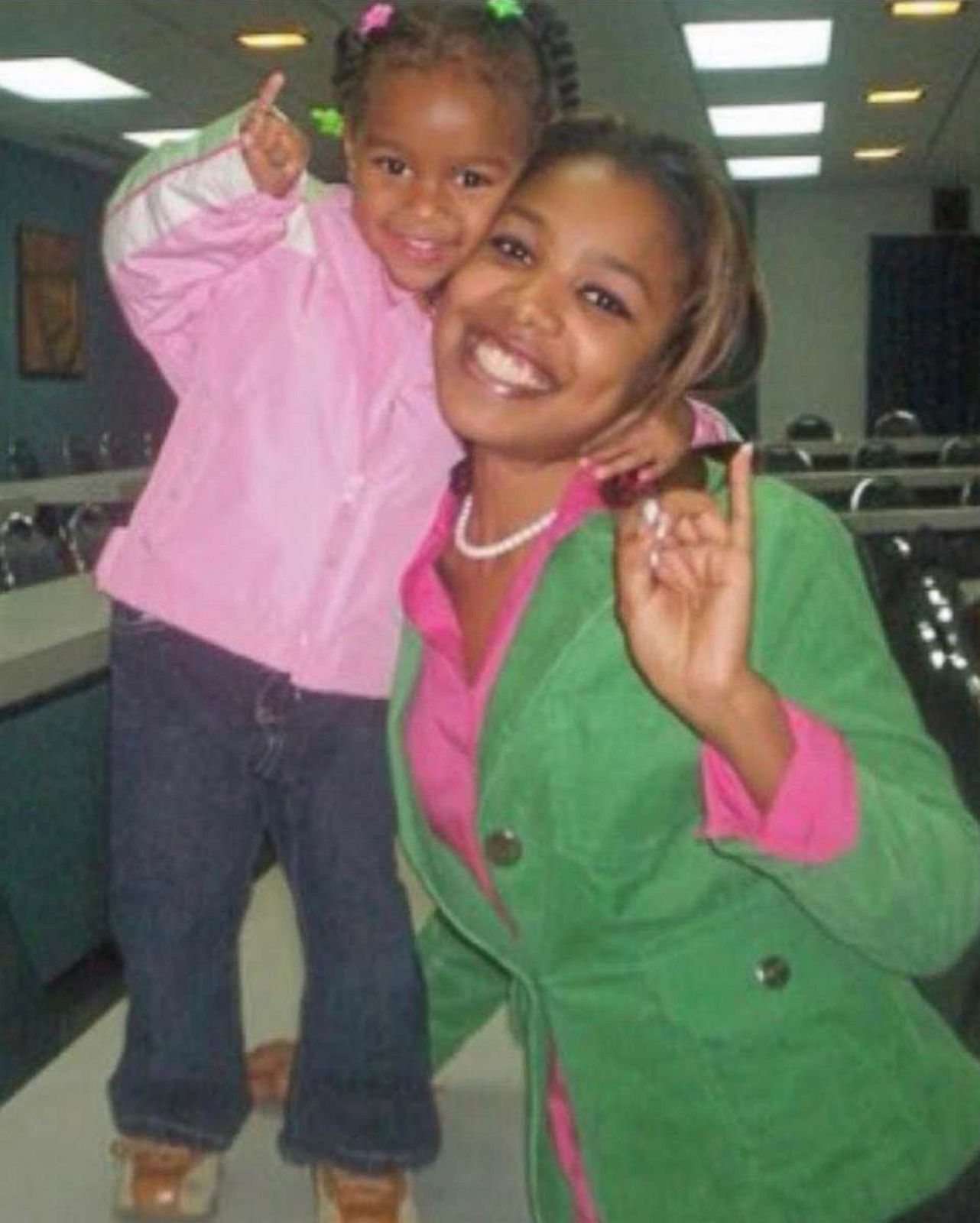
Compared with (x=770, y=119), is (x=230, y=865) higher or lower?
lower

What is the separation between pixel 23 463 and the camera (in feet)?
38.8

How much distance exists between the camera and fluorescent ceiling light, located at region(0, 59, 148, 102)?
A: 9.91 metres

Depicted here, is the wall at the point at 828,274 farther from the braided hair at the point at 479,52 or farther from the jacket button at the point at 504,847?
the jacket button at the point at 504,847

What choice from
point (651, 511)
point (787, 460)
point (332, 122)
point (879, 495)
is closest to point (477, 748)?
point (651, 511)

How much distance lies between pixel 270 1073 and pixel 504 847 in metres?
0.42

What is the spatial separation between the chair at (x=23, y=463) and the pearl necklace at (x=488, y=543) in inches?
411

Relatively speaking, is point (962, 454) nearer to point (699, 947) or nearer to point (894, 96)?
point (894, 96)

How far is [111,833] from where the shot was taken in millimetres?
1403

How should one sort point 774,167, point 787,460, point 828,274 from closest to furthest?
1. point 787,460
2. point 774,167
3. point 828,274

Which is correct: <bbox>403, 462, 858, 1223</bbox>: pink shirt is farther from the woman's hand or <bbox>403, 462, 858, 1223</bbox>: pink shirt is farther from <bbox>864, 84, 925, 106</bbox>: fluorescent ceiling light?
<bbox>864, 84, 925, 106</bbox>: fluorescent ceiling light

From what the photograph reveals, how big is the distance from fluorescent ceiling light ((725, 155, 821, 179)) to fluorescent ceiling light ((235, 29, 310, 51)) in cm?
540

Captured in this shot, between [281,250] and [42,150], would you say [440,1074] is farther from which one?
[42,150]

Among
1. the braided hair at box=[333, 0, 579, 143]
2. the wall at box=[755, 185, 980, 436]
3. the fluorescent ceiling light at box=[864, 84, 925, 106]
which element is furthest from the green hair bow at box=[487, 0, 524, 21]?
the wall at box=[755, 185, 980, 436]

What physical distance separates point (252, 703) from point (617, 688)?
1.19ft
